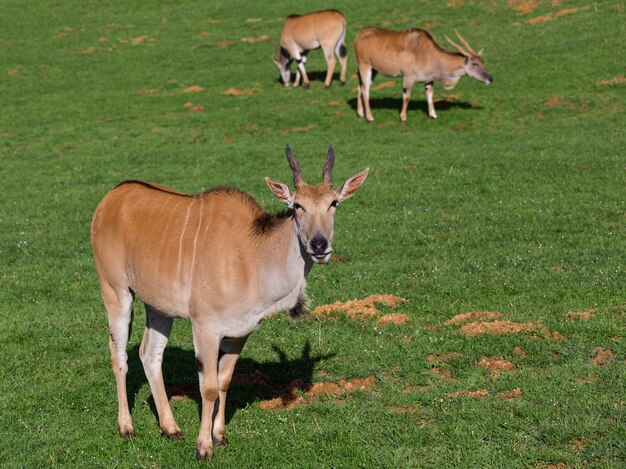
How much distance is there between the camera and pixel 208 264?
795cm

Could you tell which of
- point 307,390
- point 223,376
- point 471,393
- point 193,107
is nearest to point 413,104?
point 193,107

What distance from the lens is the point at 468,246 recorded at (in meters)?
15.0

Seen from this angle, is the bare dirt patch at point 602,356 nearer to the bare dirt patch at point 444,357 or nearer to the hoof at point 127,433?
the bare dirt patch at point 444,357

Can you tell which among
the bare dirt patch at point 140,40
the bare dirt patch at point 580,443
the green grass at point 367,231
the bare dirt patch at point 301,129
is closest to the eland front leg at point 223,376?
the green grass at point 367,231

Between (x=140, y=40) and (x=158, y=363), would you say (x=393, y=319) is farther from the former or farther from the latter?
(x=140, y=40)

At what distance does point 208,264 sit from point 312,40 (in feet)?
82.6

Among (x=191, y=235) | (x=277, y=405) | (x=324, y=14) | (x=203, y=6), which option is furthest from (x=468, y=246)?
(x=203, y=6)

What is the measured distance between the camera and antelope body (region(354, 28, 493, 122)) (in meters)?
26.5

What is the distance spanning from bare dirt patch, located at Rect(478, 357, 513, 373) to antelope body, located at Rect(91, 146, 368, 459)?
8.97 feet

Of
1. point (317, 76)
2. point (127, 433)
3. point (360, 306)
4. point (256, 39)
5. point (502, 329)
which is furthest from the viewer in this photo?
point (256, 39)

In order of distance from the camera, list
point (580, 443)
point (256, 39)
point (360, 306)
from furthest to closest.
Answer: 1. point (256, 39)
2. point (360, 306)
3. point (580, 443)

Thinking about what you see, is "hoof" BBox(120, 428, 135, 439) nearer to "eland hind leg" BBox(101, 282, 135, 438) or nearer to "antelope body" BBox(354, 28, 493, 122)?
"eland hind leg" BBox(101, 282, 135, 438)

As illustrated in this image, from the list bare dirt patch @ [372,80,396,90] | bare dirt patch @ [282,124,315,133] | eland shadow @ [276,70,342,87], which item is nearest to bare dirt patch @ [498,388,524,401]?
bare dirt patch @ [282,124,315,133]

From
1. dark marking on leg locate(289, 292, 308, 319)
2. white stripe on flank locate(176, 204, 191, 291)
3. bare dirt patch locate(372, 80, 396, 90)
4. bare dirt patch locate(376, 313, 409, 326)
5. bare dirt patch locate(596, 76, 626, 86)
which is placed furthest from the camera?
bare dirt patch locate(372, 80, 396, 90)
